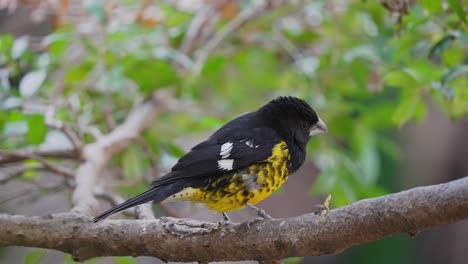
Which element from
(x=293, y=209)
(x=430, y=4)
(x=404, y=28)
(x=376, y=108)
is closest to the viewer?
(x=430, y=4)

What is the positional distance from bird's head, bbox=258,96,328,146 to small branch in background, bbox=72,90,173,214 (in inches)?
25.7

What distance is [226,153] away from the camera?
224 cm

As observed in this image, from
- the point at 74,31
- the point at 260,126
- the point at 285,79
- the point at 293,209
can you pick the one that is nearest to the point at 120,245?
the point at 260,126

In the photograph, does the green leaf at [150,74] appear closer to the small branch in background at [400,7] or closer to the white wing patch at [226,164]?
the white wing patch at [226,164]

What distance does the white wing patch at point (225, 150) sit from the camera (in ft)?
7.33

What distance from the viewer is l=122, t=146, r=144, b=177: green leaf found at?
3008mm

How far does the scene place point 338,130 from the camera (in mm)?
3428

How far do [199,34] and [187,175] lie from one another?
159cm

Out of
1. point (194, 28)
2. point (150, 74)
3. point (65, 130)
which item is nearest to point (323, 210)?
point (65, 130)

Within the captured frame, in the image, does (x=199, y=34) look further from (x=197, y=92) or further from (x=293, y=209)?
(x=293, y=209)

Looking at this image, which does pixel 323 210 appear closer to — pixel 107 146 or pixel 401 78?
pixel 401 78

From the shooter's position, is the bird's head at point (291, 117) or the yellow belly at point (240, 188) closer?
the yellow belly at point (240, 188)

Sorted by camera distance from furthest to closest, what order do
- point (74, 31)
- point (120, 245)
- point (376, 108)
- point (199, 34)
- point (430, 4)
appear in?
1. point (199, 34)
2. point (376, 108)
3. point (74, 31)
4. point (430, 4)
5. point (120, 245)

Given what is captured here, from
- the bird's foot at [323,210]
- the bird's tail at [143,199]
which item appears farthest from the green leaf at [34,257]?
the bird's foot at [323,210]
